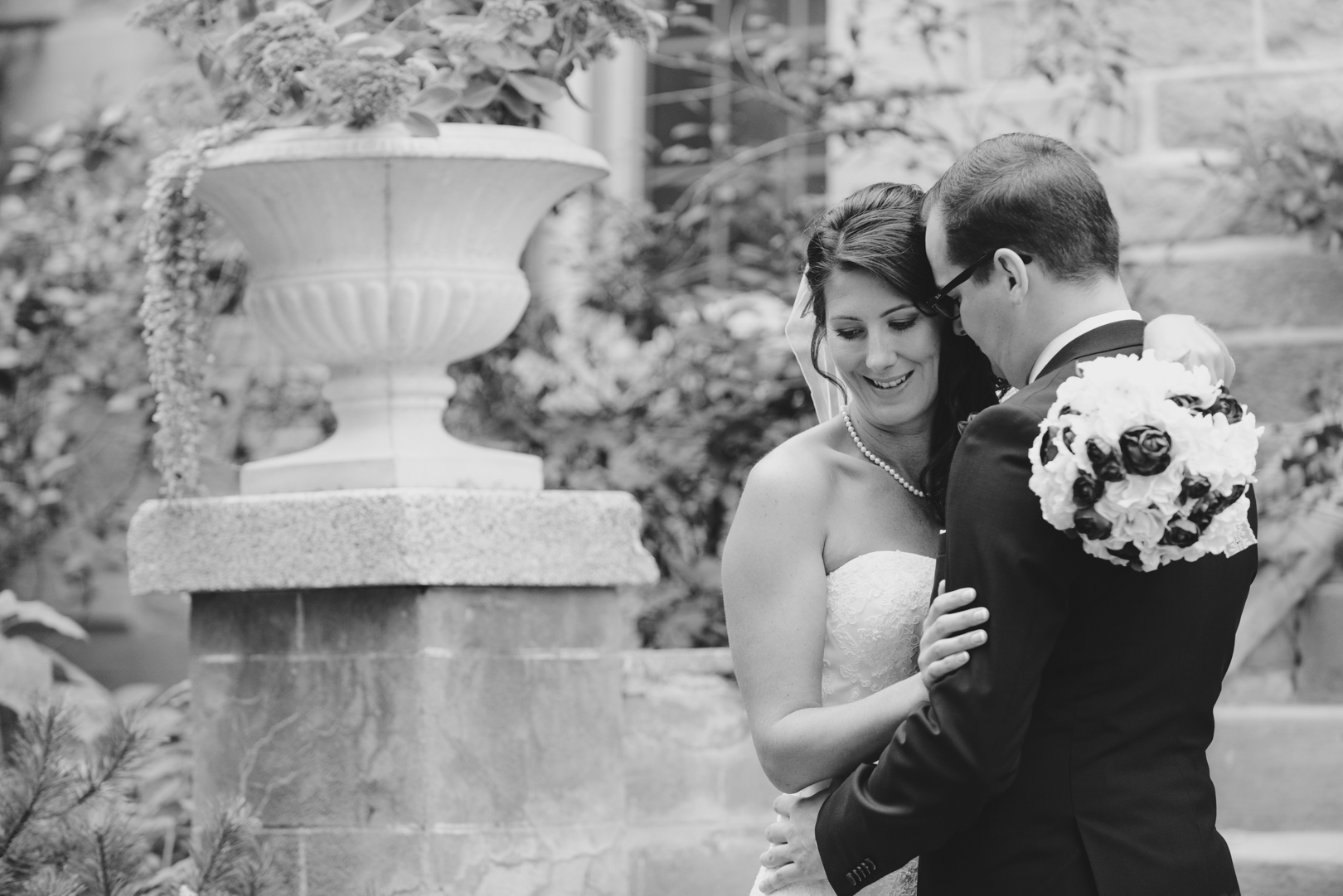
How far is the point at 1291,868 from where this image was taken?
386 cm

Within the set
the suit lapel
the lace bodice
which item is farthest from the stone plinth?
the suit lapel

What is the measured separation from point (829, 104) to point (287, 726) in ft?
9.01

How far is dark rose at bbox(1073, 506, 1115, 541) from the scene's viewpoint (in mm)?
2018

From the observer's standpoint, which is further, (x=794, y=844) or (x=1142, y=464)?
(x=794, y=844)

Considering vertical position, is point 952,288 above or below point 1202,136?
above

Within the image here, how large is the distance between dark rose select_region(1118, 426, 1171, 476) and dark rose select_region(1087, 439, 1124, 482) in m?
0.02

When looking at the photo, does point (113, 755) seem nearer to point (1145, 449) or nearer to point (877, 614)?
point (877, 614)

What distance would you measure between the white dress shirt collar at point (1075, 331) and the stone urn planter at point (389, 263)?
5.02 feet

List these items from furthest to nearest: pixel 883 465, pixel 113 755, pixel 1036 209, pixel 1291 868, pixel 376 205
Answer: pixel 1291 868
pixel 376 205
pixel 113 755
pixel 883 465
pixel 1036 209

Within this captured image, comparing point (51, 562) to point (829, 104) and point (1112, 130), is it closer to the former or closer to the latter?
point (829, 104)

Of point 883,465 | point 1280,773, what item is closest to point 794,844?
point 883,465

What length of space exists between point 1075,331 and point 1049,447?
0.29m

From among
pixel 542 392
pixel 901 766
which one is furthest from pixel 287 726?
pixel 542 392

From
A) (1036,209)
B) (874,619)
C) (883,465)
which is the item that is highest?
(1036,209)
